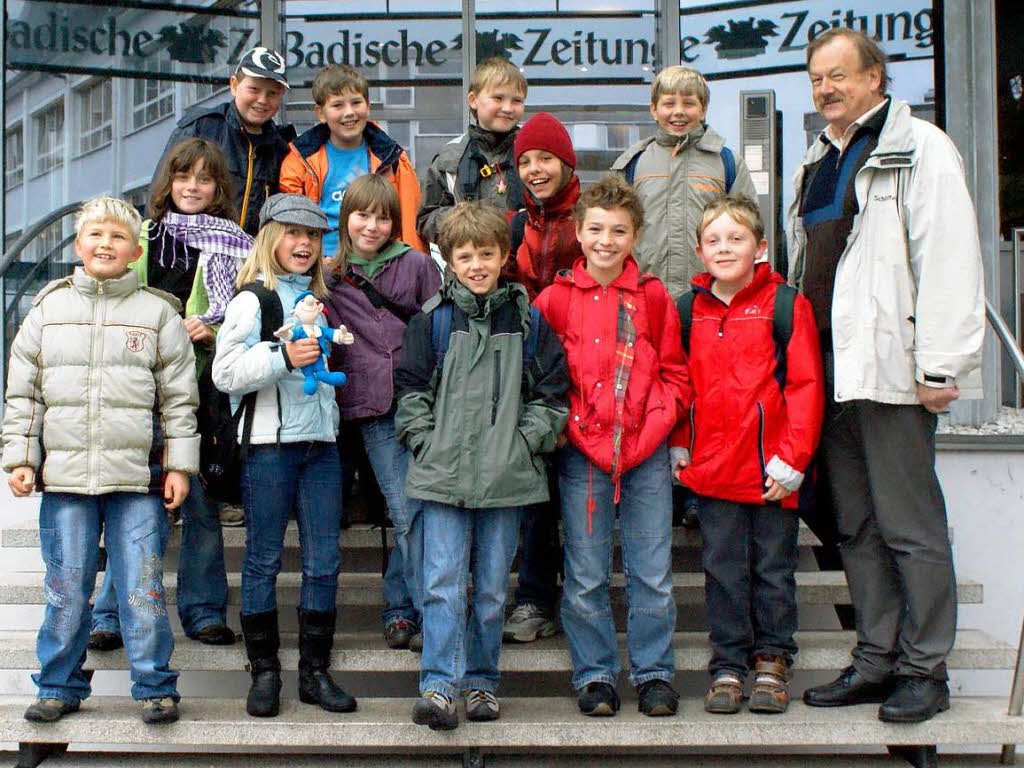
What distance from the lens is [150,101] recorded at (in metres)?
6.62

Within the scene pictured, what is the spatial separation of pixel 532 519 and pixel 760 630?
849mm

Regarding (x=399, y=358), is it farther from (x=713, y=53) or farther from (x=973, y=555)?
(x=713, y=53)

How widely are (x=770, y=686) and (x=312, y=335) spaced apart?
1.84m

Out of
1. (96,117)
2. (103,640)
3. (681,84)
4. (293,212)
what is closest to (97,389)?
(293,212)

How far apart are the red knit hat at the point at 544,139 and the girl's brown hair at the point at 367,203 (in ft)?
1.54

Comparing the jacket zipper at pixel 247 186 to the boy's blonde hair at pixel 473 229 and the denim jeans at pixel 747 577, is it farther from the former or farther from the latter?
the denim jeans at pixel 747 577

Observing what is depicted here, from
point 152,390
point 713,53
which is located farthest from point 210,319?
point 713,53

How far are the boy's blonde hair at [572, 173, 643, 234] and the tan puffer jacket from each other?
1.37 metres

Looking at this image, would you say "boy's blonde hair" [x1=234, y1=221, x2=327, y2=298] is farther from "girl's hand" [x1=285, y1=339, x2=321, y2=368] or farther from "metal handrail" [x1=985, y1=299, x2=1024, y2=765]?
"metal handrail" [x1=985, y1=299, x2=1024, y2=765]

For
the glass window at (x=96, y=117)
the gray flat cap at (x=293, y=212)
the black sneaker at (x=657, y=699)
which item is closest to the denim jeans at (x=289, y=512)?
the gray flat cap at (x=293, y=212)

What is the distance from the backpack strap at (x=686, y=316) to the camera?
3654 mm

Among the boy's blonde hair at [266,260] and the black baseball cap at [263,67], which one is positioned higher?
the black baseball cap at [263,67]

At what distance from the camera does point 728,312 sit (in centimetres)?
356

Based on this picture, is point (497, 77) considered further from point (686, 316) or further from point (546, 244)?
point (686, 316)
